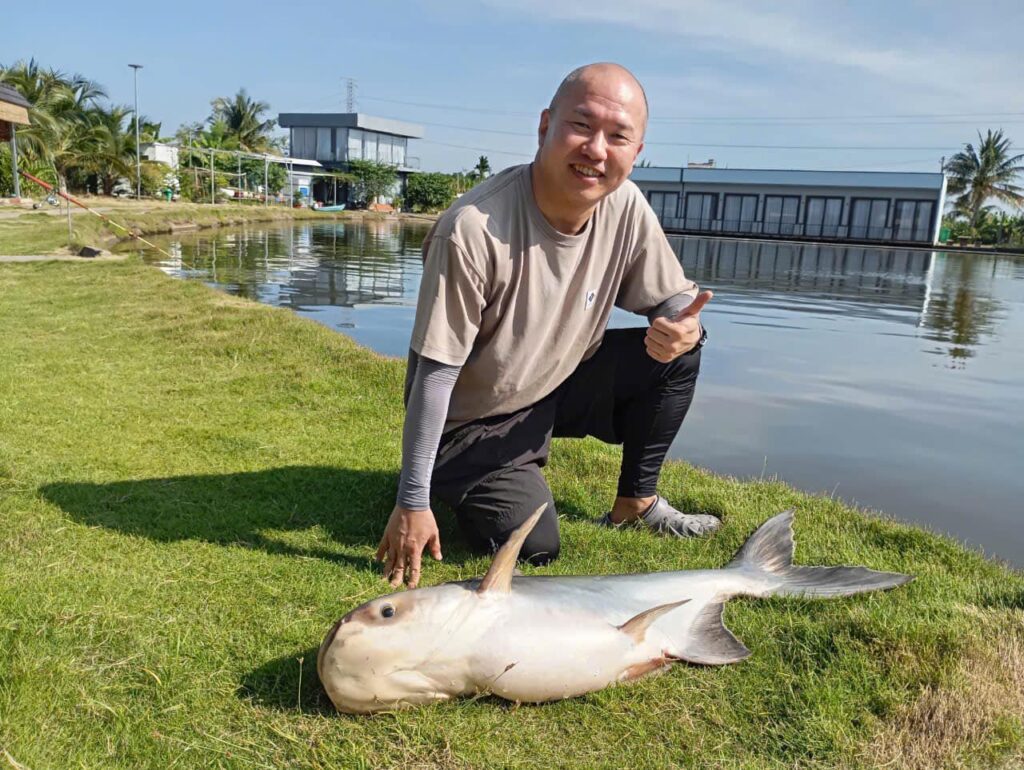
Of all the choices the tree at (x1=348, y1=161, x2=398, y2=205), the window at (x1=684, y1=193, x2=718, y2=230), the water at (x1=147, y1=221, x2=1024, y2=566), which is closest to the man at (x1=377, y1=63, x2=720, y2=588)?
the water at (x1=147, y1=221, x2=1024, y2=566)

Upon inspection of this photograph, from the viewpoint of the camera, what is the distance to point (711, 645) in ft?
8.11

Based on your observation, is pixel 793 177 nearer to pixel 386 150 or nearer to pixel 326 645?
pixel 386 150

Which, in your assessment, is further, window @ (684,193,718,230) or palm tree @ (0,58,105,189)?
window @ (684,193,718,230)

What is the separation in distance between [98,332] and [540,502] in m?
5.57

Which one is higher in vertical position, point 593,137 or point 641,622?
point 593,137

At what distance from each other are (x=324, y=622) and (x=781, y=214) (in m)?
54.7

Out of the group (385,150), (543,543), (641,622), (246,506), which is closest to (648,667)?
(641,622)

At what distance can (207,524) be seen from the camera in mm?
3277

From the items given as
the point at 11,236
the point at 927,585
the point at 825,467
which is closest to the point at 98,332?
the point at 825,467

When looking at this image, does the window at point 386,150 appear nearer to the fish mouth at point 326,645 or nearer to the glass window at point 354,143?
the glass window at point 354,143

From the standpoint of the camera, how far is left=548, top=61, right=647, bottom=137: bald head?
2.69 meters

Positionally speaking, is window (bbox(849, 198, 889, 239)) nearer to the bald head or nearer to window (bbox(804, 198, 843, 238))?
window (bbox(804, 198, 843, 238))

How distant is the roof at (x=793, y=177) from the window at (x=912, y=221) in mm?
1165

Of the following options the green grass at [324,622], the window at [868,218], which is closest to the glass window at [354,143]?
the window at [868,218]
